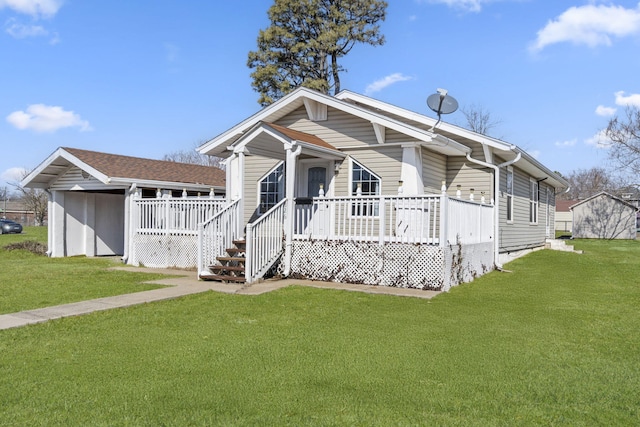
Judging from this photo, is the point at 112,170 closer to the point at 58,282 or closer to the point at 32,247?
the point at 58,282

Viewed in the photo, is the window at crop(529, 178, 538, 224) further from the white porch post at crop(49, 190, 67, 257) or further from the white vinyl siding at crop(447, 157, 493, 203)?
the white porch post at crop(49, 190, 67, 257)

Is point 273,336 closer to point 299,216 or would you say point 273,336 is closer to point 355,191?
point 299,216

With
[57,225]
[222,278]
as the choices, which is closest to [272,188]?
[222,278]

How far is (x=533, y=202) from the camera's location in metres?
19.0

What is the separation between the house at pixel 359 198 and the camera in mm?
10266

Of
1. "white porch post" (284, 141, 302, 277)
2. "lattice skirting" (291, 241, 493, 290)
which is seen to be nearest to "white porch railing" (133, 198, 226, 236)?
"white porch post" (284, 141, 302, 277)

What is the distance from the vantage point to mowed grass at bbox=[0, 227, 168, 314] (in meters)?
8.35

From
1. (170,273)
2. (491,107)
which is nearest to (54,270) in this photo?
(170,273)

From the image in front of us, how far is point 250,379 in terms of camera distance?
14.9ft

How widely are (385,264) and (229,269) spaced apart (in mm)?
3247

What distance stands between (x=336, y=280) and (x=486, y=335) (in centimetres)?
477

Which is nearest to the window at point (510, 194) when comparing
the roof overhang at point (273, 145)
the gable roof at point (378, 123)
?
the gable roof at point (378, 123)

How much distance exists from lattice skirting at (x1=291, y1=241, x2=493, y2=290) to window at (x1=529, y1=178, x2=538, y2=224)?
8044 mm

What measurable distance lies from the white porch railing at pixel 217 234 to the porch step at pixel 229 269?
0.25 metres
